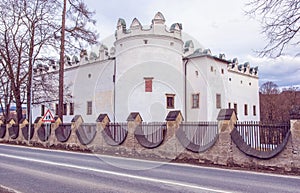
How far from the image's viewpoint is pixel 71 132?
21547 mm

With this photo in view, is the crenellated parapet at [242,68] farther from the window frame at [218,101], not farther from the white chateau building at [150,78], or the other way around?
the window frame at [218,101]

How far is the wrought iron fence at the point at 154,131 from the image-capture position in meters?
16.4

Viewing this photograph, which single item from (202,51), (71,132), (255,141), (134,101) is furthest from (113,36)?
(255,141)

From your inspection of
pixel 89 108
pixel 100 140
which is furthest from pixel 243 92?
pixel 100 140

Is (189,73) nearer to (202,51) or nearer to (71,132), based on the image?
(202,51)

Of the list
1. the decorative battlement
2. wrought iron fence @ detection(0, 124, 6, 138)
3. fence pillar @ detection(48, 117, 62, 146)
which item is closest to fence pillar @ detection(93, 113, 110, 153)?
fence pillar @ detection(48, 117, 62, 146)

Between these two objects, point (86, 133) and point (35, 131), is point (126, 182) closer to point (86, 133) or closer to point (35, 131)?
point (86, 133)

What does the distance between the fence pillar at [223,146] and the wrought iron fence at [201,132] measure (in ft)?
1.78

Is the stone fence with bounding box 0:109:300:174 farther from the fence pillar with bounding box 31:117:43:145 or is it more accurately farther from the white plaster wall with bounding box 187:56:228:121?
the white plaster wall with bounding box 187:56:228:121

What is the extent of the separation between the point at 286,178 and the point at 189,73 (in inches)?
1048

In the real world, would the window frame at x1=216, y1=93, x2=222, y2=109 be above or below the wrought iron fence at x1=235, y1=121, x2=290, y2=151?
above

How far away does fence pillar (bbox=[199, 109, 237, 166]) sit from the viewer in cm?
1327

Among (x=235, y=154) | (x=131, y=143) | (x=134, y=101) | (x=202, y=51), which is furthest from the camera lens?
(x=202, y=51)

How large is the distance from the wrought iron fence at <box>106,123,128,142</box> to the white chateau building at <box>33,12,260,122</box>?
1220 centimetres
